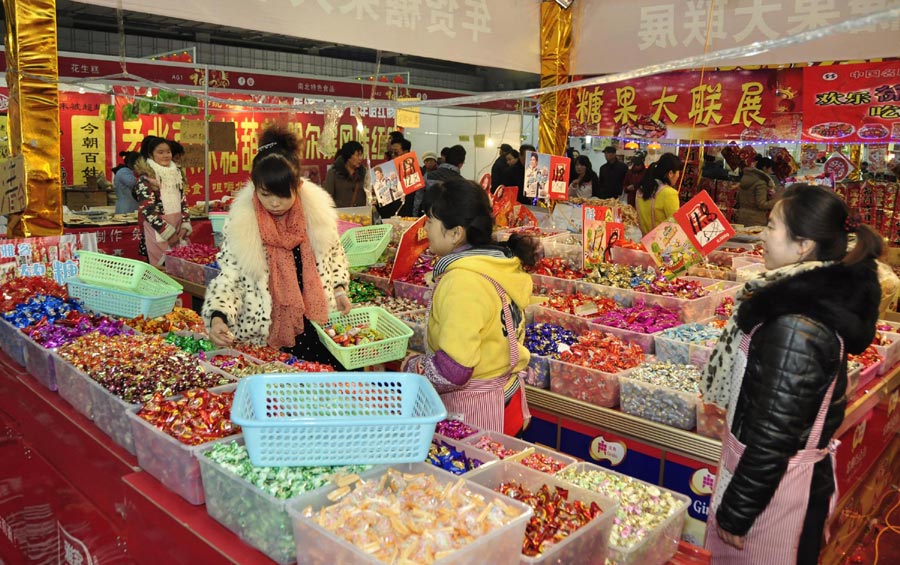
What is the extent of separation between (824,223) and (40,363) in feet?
9.09

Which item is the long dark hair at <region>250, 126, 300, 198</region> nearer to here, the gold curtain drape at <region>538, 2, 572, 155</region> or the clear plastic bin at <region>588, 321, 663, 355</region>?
the clear plastic bin at <region>588, 321, 663, 355</region>

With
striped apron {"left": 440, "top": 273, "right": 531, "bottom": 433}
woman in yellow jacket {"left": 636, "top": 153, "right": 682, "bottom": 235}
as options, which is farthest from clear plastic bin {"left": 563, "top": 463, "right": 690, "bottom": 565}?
woman in yellow jacket {"left": 636, "top": 153, "right": 682, "bottom": 235}

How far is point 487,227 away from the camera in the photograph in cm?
252

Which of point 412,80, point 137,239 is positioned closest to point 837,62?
point 137,239

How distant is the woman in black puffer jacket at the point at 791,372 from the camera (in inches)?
74.5

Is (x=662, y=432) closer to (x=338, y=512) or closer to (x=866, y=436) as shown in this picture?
(x=866, y=436)

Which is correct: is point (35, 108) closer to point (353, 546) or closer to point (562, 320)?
point (562, 320)

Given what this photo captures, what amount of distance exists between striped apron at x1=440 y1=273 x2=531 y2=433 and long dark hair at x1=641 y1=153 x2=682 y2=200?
4.38 m

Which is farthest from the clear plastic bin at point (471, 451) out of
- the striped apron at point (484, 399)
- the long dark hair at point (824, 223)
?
the long dark hair at point (824, 223)

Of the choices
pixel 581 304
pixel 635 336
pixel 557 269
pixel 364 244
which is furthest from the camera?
pixel 364 244

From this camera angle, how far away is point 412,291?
176 inches

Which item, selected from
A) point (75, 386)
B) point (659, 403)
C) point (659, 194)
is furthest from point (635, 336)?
point (659, 194)

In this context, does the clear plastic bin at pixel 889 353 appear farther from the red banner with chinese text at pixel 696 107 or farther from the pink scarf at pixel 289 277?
the pink scarf at pixel 289 277

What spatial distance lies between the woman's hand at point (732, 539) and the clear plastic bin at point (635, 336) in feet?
4.97
